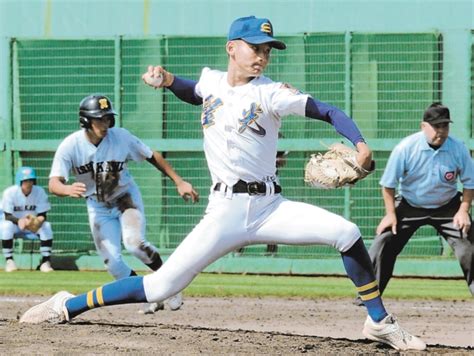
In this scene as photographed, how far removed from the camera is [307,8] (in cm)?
1600

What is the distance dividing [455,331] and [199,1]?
7.83m

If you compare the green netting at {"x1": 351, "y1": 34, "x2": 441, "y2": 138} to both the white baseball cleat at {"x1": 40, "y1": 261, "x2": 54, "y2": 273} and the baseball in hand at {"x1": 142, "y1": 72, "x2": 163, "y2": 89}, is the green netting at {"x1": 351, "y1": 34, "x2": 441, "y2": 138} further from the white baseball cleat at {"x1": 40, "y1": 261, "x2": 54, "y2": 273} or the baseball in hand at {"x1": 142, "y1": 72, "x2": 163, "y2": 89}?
the baseball in hand at {"x1": 142, "y1": 72, "x2": 163, "y2": 89}

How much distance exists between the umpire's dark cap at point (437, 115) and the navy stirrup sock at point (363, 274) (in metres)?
3.09

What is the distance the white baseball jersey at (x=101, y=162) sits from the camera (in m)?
10.6

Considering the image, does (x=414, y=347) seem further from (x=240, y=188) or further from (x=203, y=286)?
(x=203, y=286)

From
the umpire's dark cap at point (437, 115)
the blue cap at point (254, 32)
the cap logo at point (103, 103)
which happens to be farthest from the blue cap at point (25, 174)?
the blue cap at point (254, 32)

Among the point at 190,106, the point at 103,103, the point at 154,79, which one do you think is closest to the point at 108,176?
the point at 103,103

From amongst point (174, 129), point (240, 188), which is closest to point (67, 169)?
point (240, 188)

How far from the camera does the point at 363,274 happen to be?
25.2 ft

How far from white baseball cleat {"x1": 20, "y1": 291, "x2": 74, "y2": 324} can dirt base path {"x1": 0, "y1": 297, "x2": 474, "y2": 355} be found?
11 cm

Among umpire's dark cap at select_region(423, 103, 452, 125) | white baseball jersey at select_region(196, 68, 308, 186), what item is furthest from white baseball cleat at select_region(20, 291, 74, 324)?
umpire's dark cap at select_region(423, 103, 452, 125)

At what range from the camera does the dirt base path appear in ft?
24.8

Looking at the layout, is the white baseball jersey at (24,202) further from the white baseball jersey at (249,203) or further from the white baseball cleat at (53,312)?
the white baseball jersey at (249,203)

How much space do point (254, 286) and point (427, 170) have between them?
12.9 feet
